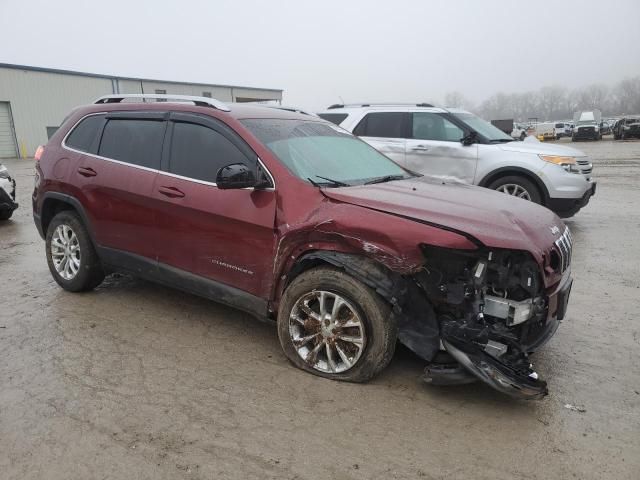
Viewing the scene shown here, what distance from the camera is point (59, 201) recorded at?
16.2 ft

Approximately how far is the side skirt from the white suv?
4623 millimetres

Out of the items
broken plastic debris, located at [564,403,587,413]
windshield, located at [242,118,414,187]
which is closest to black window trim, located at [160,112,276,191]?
windshield, located at [242,118,414,187]

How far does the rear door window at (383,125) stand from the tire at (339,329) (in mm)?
5842

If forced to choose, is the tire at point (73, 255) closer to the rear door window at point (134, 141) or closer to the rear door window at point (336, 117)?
the rear door window at point (134, 141)

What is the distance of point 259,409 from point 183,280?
1419 millimetres

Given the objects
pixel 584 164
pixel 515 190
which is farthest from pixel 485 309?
pixel 584 164

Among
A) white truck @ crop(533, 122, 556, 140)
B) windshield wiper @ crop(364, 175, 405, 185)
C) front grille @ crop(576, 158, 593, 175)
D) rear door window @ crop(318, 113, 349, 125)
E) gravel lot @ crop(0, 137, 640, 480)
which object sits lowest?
white truck @ crop(533, 122, 556, 140)

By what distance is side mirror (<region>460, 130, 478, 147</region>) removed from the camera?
7.90 meters

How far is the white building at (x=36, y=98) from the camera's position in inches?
1183

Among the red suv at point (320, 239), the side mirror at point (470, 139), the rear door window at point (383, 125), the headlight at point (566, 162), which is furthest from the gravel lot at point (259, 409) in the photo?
the rear door window at point (383, 125)

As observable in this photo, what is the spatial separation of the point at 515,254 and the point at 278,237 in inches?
59.1

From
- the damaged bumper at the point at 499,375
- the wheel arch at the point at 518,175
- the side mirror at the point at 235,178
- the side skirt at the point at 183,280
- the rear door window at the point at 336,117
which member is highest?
the rear door window at the point at 336,117

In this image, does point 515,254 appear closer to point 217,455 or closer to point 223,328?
point 217,455

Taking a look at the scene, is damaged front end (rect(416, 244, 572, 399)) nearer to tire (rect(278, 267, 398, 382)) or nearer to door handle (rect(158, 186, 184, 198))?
tire (rect(278, 267, 398, 382))
